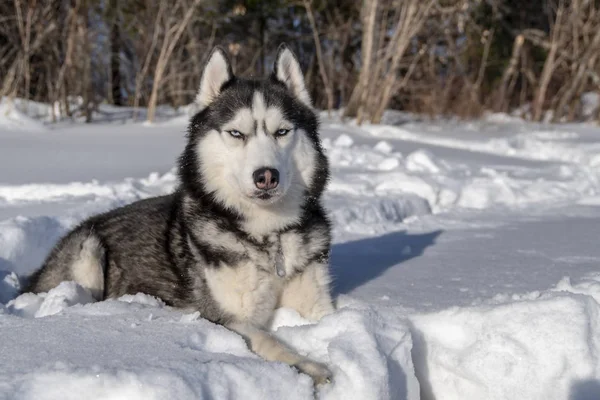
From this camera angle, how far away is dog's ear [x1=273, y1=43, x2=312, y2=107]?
3281mm

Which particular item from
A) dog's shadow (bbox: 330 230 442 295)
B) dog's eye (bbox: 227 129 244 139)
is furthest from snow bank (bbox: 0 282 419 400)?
dog's shadow (bbox: 330 230 442 295)

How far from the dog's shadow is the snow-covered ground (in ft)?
0.05

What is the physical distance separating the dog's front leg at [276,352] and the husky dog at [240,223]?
0.02 meters

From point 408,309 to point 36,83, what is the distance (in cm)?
1097

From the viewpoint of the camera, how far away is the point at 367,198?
5.88m

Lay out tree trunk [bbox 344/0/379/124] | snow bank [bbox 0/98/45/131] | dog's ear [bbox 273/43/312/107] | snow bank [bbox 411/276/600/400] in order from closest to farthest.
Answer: snow bank [bbox 411/276/600/400], dog's ear [bbox 273/43/312/107], snow bank [bbox 0/98/45/131], tree trunk [bbox 344/0/379/124]

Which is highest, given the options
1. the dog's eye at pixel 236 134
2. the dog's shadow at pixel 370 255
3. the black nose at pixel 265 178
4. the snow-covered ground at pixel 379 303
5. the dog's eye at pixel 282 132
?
the dog's eye at pixel 282 132

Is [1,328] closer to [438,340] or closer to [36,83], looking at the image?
[438,340]

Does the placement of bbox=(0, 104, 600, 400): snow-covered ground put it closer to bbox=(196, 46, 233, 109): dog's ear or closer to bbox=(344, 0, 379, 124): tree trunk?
bbox=(196, 46, 233, 109): dog's ear

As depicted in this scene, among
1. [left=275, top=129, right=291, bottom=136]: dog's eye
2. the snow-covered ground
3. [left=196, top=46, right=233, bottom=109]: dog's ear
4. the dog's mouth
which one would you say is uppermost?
[left=196, top=46, right=233, bottom=109]: dog's ear

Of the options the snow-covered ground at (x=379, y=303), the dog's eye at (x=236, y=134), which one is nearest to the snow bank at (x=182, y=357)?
the snow-covered ground at (x=379, y=303)

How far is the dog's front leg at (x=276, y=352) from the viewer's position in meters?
2.18

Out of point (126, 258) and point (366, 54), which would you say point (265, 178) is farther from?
point (366, 54)

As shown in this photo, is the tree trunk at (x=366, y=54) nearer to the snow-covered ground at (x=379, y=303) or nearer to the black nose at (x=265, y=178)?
the snow-covered ground at (x=379, y=303)
